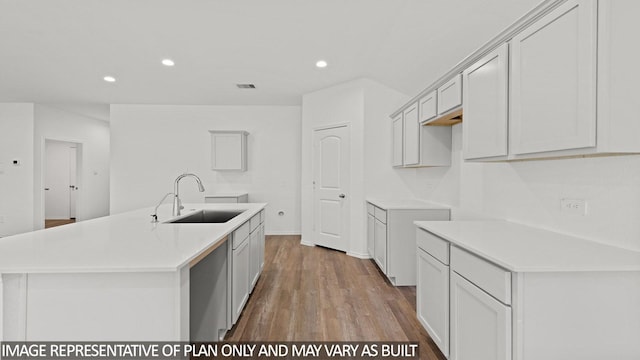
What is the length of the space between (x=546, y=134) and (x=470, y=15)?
142 centimetres

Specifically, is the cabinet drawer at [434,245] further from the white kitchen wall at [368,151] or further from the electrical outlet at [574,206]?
the white kitchen wall at [368,151]

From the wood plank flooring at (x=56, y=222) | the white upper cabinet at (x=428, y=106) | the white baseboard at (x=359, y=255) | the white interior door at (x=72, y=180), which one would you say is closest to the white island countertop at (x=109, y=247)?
the white upper cabinet at (x=428, y=106)

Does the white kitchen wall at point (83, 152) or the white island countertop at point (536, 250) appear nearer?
the white island countertop at point (536, 250)

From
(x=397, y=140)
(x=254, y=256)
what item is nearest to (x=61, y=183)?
(x=254, y=256)

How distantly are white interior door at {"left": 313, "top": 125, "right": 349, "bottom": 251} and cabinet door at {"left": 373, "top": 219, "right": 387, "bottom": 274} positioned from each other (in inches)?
32.0

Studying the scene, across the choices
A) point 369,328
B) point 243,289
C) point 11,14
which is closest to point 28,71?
point 11,14

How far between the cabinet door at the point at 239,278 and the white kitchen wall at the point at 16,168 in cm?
611

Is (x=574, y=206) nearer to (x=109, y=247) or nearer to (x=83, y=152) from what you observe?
(x=109, y=247)

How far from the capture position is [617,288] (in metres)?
1.21

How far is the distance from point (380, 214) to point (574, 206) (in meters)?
2.00

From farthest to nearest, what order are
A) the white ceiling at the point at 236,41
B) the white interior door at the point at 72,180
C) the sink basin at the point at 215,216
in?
1. the white interior door at the point at 72,180
2. the sink basin at the point at 215,216
3. the white ceiling at the point at 236,41

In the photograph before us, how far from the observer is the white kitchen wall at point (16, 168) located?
5.86 m

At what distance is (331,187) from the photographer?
4723 mm

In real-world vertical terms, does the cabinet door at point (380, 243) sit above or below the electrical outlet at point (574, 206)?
below
